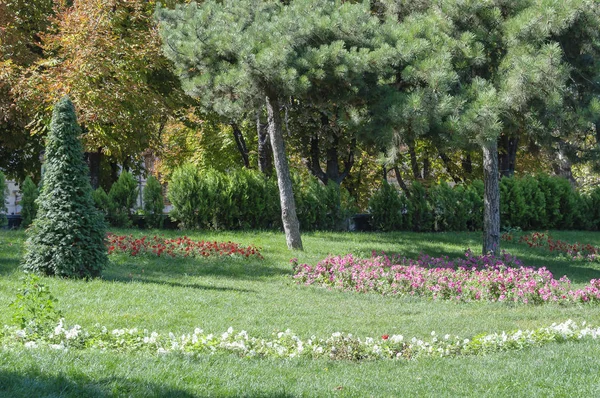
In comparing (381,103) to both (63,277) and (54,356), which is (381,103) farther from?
(54,356)

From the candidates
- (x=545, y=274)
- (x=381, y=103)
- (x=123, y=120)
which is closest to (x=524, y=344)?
(x=545, y=274)

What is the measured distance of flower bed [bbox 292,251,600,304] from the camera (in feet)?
32.1

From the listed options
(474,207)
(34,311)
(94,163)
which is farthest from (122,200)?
(34,311)

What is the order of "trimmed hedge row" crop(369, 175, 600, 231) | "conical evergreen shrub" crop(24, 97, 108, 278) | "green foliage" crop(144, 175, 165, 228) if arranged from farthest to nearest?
"trimmed hedge row" crop(369, 175, 600, 231) < "green foliage" crop(144, 175, 165, 228) < "conical evergreen shrub" crop(24, 97, 108, 278)

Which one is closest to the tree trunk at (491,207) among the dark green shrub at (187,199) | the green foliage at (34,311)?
the dark green shrub at (187,199)

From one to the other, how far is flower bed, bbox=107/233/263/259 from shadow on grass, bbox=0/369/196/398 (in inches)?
280

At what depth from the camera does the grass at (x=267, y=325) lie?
15.3 feet

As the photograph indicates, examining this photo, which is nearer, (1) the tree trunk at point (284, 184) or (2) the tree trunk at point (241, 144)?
(1) the tree trunk at point (284, 184)

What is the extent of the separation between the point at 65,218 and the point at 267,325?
133 inches

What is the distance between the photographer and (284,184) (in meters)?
13.2

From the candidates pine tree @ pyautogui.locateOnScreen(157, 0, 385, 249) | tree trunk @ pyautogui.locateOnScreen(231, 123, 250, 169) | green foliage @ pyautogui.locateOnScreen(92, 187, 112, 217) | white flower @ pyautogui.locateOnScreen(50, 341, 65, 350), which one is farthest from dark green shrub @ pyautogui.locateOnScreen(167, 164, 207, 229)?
white flower @ pyautogui.locateOnScreen(50, 341, 65, 350)

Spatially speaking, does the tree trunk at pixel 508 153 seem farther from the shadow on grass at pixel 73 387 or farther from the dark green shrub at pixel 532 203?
the shadow on grass at pixel 73 387

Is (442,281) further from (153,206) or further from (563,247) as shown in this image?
(153,206)

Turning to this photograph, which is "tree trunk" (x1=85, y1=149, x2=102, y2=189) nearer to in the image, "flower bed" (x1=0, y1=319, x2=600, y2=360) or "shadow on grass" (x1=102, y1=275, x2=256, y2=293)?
"shadow on grass" (x1=102, y1=275, x2=256, y2=293)
